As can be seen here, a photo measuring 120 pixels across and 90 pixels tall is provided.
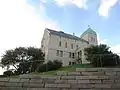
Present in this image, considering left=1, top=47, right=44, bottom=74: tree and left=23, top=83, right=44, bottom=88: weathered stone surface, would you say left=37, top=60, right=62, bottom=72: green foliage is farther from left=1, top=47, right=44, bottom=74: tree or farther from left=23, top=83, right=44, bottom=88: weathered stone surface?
left=23, top=83, right=44, bottom=88: weathered stone surface

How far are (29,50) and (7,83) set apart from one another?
28.4 m

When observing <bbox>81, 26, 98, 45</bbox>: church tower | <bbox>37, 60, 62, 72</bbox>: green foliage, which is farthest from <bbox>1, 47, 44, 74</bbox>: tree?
<bbox>81, 26, 98, 45</bbox>: church tower

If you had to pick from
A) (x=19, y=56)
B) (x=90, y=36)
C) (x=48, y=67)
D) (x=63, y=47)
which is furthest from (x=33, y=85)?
(x=90, y=36)

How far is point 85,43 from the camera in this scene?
43.5 m

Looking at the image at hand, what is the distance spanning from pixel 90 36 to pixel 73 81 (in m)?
39.4

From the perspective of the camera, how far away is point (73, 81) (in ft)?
23.9

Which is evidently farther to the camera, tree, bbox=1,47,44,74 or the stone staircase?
tree, bbox=1,47,44,74

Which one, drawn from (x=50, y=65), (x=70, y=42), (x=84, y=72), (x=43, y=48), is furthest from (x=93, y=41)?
(x=84, y=72)

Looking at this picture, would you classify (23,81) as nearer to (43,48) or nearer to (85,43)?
(43,48)

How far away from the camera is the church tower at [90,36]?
45.4 m

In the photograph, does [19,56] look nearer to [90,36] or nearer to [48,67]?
[48,67]

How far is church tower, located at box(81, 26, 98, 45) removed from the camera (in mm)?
45438

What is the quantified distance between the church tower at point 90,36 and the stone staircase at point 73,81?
125 feet

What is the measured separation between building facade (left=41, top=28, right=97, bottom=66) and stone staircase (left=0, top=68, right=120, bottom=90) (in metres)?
29.5
